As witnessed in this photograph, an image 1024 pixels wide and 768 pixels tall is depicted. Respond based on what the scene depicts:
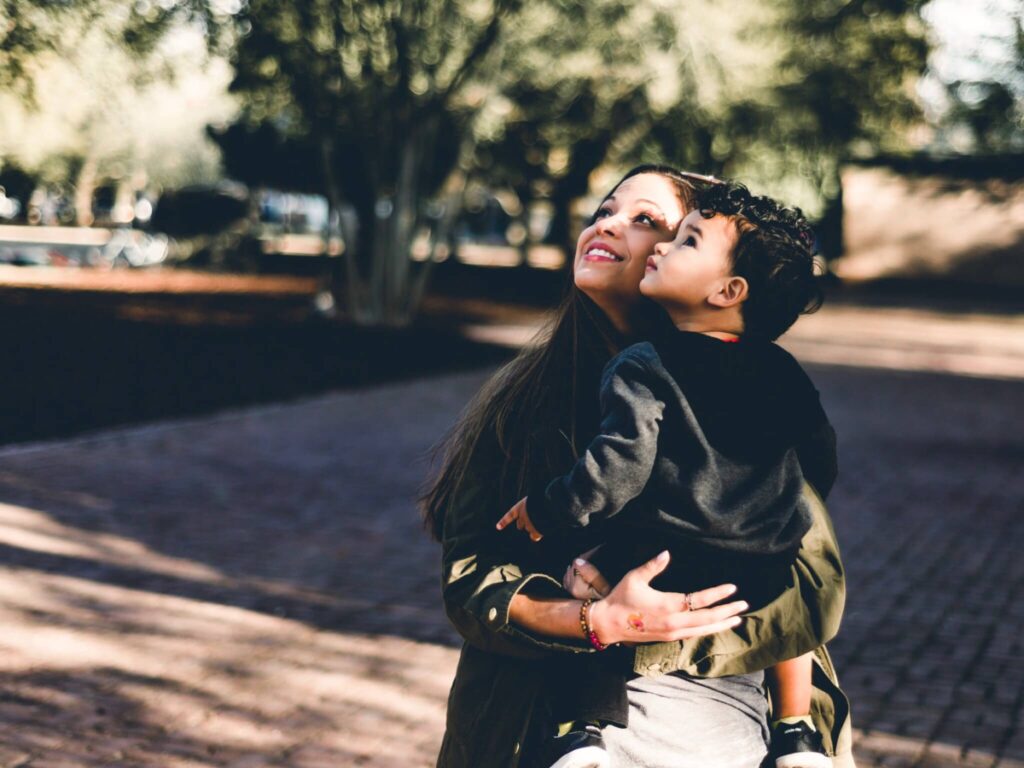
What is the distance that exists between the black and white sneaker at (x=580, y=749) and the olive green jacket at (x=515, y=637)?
0.28 ft

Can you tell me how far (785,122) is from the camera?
24016 mm

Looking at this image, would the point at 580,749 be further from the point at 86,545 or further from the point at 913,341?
the point at 913,341

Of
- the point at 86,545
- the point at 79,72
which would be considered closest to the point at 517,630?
the point at 86,545

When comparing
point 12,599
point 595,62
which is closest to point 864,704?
point 12,599

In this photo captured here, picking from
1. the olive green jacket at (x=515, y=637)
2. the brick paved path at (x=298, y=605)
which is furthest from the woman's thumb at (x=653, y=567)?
the brick paved path at (x=298, y=605)

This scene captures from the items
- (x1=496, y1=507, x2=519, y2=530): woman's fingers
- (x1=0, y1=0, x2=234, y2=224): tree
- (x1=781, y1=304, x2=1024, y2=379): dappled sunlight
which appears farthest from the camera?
(x1=781, y1=304, x2=1024, y2=379): dappled sunlight

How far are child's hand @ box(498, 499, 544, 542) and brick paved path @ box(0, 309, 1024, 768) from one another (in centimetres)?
Answer: 261

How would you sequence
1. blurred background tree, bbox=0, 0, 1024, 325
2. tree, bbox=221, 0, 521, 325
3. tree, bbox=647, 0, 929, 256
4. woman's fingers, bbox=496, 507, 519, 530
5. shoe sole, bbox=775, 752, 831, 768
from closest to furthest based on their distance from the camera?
woman's fingers, bbox=496, 507, 519, 530, shoe sole, bbox=775, 752, 831, 768, blurred background tree, bbox=0, 0, 1024, 325, tree, bbox=221, 0, 521, 325, tree, bbox=647, 0, 929, 256

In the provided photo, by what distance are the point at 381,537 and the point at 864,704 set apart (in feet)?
11.3

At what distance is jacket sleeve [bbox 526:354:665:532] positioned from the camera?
171 centimetres

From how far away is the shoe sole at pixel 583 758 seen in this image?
1749mm

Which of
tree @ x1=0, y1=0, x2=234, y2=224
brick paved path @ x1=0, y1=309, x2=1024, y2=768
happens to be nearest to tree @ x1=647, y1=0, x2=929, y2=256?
tree @ x1=0, y1=0, x2=234, y2=224

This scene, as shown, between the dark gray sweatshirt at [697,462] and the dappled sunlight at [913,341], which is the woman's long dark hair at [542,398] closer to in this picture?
the dark gray sweatshirt at [697,462]

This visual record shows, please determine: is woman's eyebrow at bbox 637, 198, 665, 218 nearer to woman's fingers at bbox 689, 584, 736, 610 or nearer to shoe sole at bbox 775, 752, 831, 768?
woman's fingers at bbox 689, 584, 736, 610
